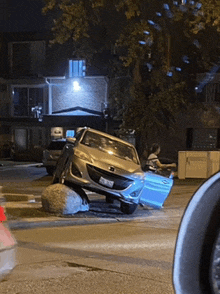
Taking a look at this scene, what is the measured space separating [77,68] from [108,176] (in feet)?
73.5

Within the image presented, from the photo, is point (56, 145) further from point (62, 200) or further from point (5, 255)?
point (5, 255)

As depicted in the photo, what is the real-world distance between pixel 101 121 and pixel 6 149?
8067 millimetres

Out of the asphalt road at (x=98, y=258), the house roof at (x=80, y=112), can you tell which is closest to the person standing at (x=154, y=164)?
the asphalt road at (x=98, y=258)

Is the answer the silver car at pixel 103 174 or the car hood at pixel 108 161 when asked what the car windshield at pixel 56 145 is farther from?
the car hood at pixel 108 161

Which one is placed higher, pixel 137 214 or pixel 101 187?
→ pixel 101 187

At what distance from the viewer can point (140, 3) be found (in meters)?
17.5

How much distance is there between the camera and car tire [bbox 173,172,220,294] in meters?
1.69

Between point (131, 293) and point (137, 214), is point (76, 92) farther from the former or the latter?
point (131, 293)

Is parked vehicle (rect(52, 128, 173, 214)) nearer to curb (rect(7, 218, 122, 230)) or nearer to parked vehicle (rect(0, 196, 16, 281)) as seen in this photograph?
curb (rect(7, 218, 122, 230))

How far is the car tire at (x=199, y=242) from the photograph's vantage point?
1.69 meters

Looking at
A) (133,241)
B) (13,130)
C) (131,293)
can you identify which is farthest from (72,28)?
(13,130)

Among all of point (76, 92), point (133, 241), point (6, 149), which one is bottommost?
point (6, 149)

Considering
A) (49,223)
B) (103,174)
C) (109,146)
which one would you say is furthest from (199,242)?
(109,146)

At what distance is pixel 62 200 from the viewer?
10039 millimetres
